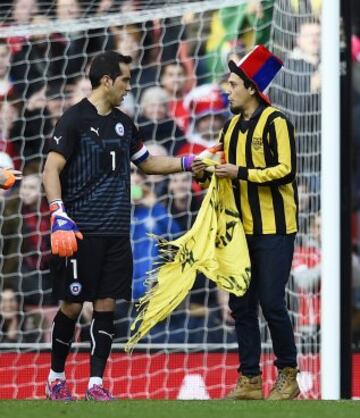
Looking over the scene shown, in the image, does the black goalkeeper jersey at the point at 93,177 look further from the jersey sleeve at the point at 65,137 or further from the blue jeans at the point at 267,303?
the blue jeans at the point at 267,303

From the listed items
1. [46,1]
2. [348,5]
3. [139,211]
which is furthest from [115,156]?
[46,1]

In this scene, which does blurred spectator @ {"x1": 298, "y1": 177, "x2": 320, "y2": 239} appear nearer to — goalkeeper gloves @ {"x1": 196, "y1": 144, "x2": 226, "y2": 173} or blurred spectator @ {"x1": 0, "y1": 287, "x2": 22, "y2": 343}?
goalkeeper gloves @ {"x1": 196, "y1": 144, "x2": 226, "y2": 173}

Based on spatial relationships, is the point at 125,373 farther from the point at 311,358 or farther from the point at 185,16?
the point at 185,16

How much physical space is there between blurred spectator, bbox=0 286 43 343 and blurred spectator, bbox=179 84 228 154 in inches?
→ 63.0

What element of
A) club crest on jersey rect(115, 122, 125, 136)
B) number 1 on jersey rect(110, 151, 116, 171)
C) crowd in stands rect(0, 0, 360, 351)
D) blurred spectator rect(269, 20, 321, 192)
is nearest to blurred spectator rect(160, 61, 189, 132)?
crowd in stands rect(0, 0, 360, 351)

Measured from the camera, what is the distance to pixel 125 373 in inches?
376

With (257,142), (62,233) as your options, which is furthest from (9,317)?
(257,142)

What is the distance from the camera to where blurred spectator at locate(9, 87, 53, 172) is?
9984 millimetres

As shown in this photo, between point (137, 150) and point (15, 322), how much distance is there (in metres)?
3.02

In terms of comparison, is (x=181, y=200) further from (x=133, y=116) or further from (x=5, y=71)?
(x=5, y=71)

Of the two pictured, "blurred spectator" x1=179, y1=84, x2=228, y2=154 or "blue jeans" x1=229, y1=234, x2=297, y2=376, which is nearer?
"blue jeans" x1=229, y1=234, x2=297, y2=376

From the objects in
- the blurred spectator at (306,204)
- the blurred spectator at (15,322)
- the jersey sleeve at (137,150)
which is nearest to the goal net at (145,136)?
the blurred spectator at (15,322)

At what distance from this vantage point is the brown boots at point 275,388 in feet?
23.4

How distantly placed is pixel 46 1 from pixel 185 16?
122cm
